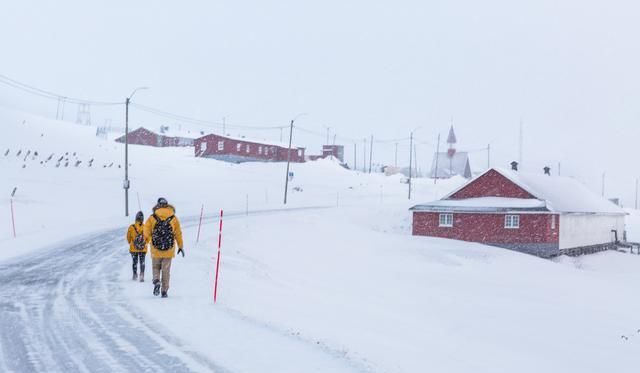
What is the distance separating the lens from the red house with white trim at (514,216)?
4078cm

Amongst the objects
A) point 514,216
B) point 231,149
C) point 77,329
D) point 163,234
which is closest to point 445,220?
point 514,216

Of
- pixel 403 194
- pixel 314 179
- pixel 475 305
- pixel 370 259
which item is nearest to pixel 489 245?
pixel 370 259

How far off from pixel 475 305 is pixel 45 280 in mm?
13858

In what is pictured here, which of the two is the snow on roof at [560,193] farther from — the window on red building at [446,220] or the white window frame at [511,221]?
the window on red building at [446,220]

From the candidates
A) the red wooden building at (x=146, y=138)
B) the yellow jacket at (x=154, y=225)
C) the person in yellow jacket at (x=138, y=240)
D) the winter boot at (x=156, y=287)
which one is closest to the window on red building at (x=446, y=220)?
the person in yellow jacket at (x=138, y=240)

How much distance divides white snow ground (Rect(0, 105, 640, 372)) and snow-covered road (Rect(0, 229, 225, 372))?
0.06m

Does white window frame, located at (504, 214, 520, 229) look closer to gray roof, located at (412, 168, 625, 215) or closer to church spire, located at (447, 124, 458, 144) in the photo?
gray roof, located at (412, 168, 625, 215)

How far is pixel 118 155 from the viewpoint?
2682 inches

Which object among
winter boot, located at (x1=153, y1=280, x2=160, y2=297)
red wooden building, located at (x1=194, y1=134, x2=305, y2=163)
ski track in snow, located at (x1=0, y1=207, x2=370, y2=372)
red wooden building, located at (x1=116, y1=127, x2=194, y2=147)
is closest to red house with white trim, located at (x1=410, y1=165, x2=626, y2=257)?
ski track in snow, located at (x1=0, y1=207, x2=370, y2=372)

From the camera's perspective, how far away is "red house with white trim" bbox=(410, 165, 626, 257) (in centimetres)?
4078

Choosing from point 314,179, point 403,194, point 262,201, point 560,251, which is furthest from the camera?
point 314,179

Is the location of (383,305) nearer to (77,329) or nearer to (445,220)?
(77,329)

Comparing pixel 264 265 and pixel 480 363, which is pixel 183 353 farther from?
pixel 264 265

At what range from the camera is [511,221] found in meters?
41.7
